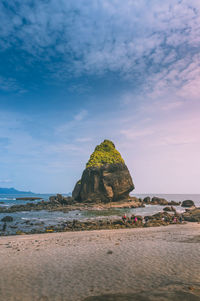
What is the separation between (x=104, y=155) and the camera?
80438 millimetres

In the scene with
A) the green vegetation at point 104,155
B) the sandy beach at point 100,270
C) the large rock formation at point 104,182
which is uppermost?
the green vegetation at point 104,155

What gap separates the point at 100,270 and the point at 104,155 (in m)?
70.4

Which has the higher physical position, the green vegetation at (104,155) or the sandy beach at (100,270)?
the green vegetation at (104,155)

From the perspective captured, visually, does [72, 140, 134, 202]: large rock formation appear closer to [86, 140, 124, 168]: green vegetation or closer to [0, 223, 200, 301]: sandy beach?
[86, 140, 124, 168]: green vegetation

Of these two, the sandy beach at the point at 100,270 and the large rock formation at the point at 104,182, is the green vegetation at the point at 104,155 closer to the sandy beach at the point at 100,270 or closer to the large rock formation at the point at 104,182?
the large rock formation at the point at 104,182

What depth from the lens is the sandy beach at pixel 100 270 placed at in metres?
7.64

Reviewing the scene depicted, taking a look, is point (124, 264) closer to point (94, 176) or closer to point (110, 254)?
point (110, 254)

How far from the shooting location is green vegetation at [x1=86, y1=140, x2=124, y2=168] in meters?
76.5

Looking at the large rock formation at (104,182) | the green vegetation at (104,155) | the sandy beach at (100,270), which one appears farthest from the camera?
the green vegetation at (104,155)

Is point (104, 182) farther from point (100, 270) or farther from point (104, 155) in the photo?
point (100, 270)

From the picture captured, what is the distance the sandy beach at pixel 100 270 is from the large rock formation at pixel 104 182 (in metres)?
54.1

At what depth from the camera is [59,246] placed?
1530cm

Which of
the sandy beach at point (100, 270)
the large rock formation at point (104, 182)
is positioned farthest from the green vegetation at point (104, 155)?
the sandy beach at point (100, 270)

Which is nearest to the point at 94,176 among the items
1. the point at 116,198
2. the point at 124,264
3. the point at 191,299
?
the point at 116,198
